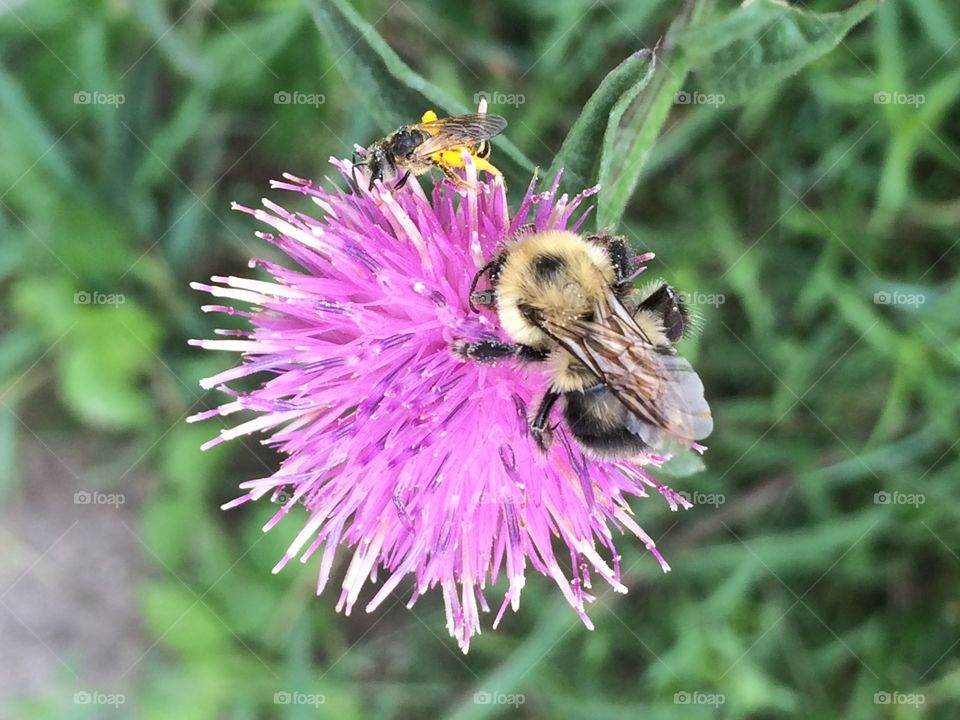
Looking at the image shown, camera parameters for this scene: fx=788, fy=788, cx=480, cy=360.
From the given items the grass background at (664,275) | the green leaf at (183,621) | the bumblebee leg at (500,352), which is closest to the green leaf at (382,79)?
the bumblebee leg at (500,352)

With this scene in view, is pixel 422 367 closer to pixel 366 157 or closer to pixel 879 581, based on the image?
pixel 366 157

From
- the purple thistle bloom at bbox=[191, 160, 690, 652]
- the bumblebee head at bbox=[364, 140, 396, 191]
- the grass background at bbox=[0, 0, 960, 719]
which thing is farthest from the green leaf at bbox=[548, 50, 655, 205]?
the grass background at bbox=[0, 0, 960, 719]

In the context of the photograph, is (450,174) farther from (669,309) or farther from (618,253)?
(669,309)

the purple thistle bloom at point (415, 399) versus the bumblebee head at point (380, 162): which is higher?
the bumblebee head at point (380, 162)

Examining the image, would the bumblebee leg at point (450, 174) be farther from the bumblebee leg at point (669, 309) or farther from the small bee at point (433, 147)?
the bumblebee leg at point (669, 309)

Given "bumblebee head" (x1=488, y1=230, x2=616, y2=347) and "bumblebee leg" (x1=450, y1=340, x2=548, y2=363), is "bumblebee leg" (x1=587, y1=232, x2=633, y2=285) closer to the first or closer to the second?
"bumblebee head" (x1=488, y1=230, x2=616, y2=347)
